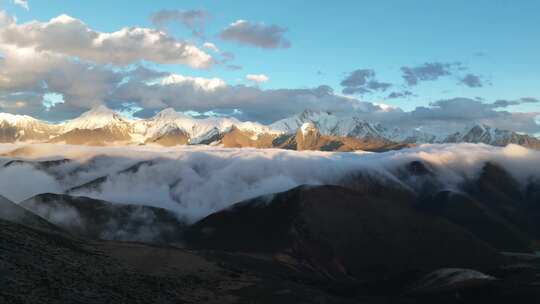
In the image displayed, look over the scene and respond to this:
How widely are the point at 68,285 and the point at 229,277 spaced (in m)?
52.7

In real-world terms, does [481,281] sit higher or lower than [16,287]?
lower

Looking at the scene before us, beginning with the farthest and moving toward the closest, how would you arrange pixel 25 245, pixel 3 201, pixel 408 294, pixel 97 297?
pixel 3 201
pixel 408 294
pixel 25 245
pixel 97 297

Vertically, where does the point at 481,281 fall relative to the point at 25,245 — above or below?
below

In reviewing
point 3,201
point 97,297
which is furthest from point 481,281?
point 3,201

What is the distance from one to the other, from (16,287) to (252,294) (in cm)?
5426

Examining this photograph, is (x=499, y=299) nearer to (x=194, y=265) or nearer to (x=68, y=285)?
(x=194, y=265)

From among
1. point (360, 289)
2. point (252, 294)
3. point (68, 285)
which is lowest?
point (360, 289)

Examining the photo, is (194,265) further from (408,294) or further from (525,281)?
(525,281)

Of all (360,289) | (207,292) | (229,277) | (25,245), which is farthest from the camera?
(360,289)

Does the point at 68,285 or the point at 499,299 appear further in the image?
the point at 499,299

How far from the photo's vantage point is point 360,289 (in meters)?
181

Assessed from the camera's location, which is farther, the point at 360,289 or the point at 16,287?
the point at 360,289

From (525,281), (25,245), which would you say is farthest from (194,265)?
(525,281)

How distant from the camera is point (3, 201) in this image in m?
193
